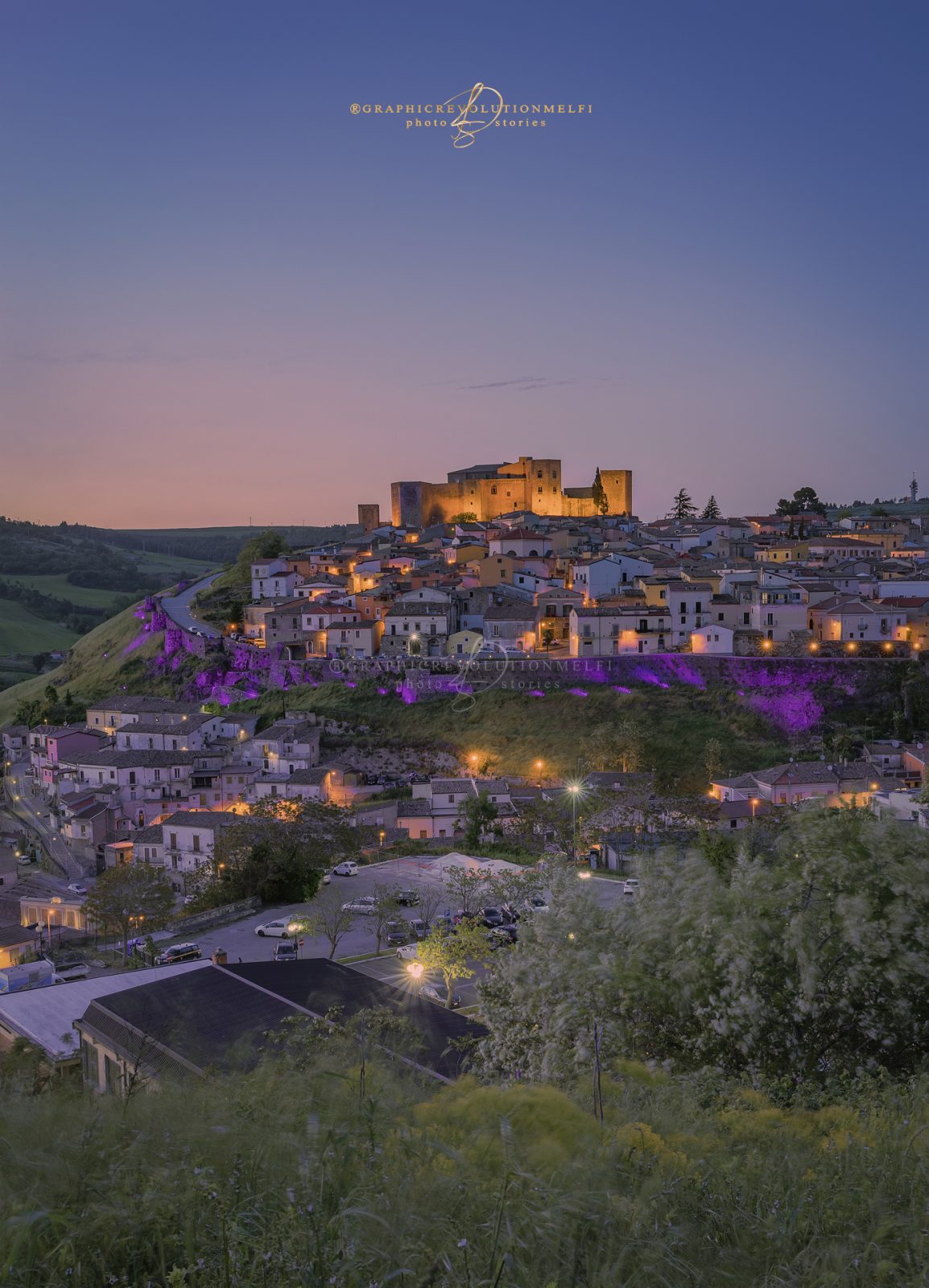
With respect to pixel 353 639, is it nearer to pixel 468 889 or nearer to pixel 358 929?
pixel 468 889

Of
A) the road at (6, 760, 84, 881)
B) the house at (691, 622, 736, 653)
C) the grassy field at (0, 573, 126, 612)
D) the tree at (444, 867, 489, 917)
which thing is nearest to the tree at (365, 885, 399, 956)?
the tree at (444, 867, 489, 917)

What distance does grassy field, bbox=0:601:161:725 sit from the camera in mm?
44344

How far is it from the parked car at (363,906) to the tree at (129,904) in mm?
4191

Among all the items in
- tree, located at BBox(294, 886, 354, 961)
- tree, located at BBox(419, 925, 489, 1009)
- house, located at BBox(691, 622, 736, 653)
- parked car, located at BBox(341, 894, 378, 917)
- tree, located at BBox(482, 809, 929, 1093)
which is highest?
tree, located at BBox(482, 809, 929, 1093)

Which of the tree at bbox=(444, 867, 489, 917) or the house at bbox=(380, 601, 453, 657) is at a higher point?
the house at bbox=(380, 601, 453, 657)

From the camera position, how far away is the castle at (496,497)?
66875 mm

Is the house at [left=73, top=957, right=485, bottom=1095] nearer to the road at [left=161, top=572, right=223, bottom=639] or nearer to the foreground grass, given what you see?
the foreground grass

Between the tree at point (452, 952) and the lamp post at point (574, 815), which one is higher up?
the tree at point (452, 952)

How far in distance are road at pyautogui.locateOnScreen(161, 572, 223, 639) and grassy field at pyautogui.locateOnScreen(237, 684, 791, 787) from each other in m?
12.1

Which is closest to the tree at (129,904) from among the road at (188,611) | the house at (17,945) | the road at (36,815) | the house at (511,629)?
the house at (17,945)

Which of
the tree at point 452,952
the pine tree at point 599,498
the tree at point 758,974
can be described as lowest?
the tree at point 452,952

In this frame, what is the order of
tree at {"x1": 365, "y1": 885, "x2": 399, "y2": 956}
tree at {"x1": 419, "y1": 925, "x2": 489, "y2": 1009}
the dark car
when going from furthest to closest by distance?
the dark car, tree at {"x1": 365, "y1": 885, "x2": 399, "y2": 956}, tree at {"x1": 419, "y1": 925, "x2": 489, "y2": 1009}

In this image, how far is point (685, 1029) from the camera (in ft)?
19.6
